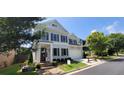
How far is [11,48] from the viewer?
12703mm

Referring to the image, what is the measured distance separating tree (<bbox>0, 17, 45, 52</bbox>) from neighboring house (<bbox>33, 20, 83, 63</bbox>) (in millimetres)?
570

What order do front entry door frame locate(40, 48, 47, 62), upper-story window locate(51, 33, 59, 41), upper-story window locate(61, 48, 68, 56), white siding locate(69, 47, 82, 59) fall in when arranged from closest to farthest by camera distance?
front entry door frame locate(40, 48, 47, 62) < upper-story window locate(51, 33, 59, 41) < upper-story window locate(61, 48, 68, 56) < white siding locate(69, 47, 82, 59)

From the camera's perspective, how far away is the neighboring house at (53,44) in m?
15.2

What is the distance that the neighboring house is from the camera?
1523 cm

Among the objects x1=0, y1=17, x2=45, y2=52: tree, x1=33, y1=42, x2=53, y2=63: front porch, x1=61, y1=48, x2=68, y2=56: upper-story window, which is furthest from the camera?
x1=61, y1=48, x2=68, y2=56: upper-story window

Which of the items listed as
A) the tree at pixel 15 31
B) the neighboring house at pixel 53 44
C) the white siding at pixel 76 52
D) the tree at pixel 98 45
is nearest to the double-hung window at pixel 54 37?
the neighboring house at pixel 53 44

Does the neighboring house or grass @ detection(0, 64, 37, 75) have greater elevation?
the neighboring house

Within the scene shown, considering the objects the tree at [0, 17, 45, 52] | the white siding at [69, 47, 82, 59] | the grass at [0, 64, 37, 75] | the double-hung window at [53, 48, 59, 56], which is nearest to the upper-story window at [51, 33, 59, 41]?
the double-hung window at [53, 48, 59, 56]

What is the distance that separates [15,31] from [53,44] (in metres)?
6.20

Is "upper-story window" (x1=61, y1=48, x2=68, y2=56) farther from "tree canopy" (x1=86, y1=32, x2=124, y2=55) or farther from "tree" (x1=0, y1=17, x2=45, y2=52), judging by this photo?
"tree" (x1=0, y1=17, x2=45, y2=52)

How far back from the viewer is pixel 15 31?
40.9 feet

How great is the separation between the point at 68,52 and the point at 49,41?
3.68m

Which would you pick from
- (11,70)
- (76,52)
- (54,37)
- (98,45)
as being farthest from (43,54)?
(98,45)
